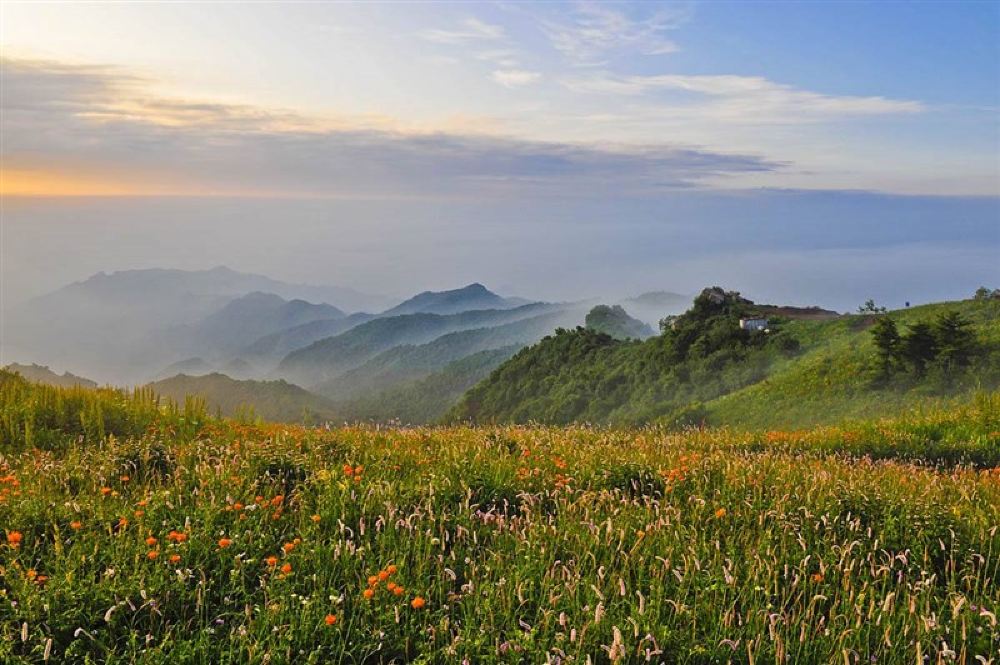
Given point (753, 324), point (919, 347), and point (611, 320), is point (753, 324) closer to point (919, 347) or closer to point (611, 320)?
point (919, 347)

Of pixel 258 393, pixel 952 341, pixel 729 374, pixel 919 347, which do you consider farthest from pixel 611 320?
pixel 952 341

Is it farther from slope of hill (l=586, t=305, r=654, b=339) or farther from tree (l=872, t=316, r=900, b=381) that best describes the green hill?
slope of hill (l=586, t=305, r=654, b=339)

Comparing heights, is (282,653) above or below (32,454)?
above

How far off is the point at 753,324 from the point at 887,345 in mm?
15747

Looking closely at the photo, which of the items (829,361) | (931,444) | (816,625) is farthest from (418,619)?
(829,361)

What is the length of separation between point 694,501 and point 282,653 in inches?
168

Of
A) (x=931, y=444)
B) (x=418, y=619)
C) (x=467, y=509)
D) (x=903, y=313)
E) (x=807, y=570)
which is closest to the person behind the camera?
(x=418, y=619)

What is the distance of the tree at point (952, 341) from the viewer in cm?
2734

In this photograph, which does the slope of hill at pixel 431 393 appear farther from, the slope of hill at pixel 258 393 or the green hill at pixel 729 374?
the green hill at pixel 729 374

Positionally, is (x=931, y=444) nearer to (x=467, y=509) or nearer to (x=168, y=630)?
(x=467, y=509)

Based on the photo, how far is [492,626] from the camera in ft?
14.2

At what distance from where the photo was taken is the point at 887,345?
2834cm

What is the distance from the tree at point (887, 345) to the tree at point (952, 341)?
1.29 meters

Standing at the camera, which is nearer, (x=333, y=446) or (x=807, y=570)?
(x=807, y=570)
